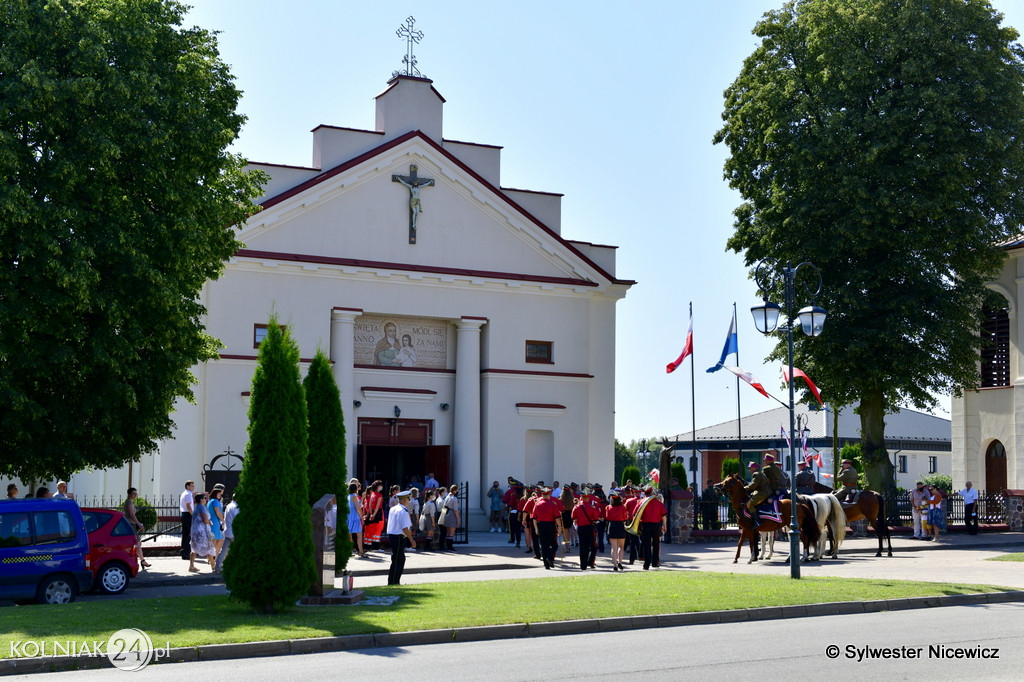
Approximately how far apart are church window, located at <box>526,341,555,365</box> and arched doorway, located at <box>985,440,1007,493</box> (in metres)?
15.8

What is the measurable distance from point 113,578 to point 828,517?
49.1 ft

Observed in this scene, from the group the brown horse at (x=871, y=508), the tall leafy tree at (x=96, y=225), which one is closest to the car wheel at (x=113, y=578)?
the tall leafy tree at (x=96, y=225)

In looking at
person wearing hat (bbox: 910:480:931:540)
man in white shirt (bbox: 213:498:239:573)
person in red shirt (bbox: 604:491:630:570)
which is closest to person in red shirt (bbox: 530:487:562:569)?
person in red shirt (bbox: 604:491:630:570)

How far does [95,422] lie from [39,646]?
10.7 meters

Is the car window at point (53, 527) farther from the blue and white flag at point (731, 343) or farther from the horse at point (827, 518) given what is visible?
the blue and white flag at point (731, 343)

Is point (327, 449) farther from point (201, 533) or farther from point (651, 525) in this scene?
A: point (651, 525)

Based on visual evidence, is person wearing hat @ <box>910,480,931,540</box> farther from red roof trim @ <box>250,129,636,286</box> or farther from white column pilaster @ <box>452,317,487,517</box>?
white column pilaster @ <box>452,317,487,517</box>

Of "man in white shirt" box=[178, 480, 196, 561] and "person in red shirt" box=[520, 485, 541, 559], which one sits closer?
"man in white shirt" box=[178, 480, 196, 561]

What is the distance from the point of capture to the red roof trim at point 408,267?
116 ft

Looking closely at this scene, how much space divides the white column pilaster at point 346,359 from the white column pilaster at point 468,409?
3.53 metres

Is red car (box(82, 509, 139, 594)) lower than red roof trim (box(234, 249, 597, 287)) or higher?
lower

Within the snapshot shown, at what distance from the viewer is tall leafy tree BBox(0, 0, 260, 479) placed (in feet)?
69.2

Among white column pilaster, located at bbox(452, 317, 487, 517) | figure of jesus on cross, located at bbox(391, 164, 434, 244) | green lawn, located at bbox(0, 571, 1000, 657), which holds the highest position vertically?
figure of jesus on cross, located at bbox(391, 164, 434, 244)

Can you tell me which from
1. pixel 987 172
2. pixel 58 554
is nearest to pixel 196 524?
pixel 58 554
